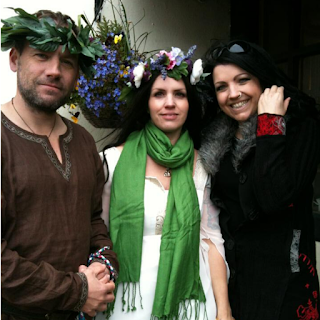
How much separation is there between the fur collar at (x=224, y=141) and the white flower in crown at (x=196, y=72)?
293 millimetres

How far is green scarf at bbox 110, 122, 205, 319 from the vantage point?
6.26 ft

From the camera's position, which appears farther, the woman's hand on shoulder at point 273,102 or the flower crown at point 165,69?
the flower crown at point 165,69

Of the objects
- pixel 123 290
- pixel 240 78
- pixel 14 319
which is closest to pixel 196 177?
pixel 240 78

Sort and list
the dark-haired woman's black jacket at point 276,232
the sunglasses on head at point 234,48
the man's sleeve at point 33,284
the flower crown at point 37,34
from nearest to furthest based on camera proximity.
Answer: the man's sleeve at point 33,284 < the flower crown at point 37,34 < the dark-haired woman's black jacket at point 276,232 < the sunglasses on head at point 234,48

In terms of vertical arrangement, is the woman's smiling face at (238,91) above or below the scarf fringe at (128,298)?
above

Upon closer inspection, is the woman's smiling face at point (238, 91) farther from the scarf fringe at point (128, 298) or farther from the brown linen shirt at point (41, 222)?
the scarf fringe at point (128, 298)

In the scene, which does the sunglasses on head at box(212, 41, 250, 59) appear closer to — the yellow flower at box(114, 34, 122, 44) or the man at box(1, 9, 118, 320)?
the yellow flower at box(114, 34, 122, 44)

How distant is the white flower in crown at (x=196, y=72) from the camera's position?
7.06ft

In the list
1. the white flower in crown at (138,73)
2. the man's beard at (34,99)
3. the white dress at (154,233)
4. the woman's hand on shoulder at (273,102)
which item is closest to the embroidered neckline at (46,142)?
the man's beard at (34,99)

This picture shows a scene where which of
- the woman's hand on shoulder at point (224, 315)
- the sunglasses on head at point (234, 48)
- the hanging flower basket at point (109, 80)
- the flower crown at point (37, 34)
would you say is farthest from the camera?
the hanging flower basket at point (109, 80)

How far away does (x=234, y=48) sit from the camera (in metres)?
2.10

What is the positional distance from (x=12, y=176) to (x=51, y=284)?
0.42m

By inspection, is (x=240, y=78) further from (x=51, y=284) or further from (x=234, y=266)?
(x=51, y=284)

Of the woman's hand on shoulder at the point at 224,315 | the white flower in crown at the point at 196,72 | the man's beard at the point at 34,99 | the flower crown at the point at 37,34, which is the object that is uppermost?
the white flower in crown at the point at 196,72
